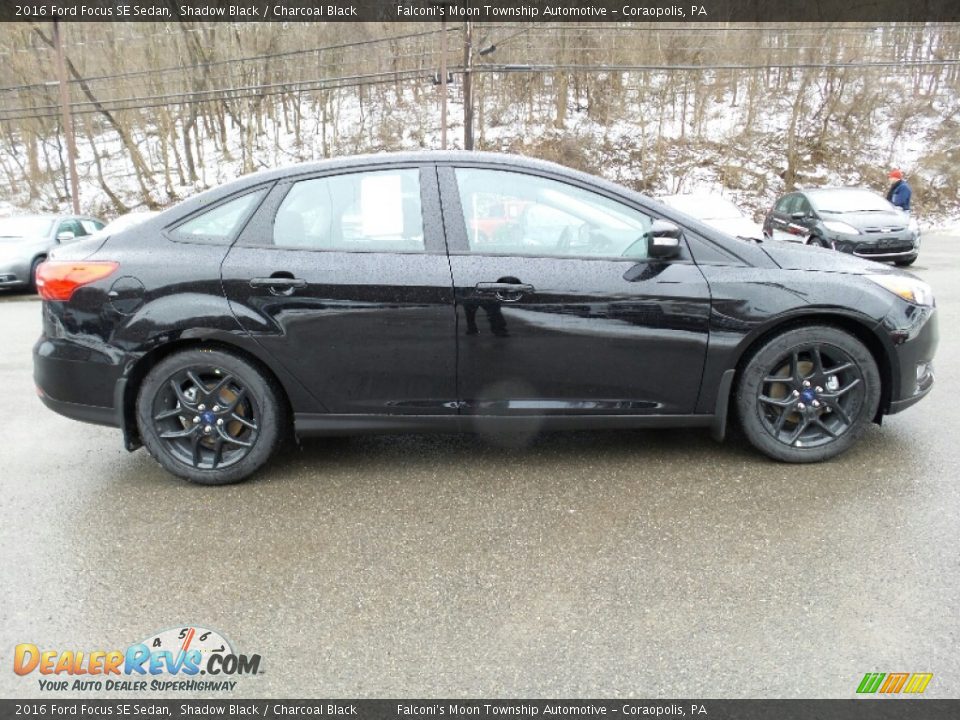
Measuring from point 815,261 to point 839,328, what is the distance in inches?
14.4

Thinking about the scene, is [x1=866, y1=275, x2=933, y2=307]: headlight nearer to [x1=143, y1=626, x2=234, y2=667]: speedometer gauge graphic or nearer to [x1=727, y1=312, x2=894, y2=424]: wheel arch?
[x1=727, y1=312, x2=894, y2=424]: wheel arch

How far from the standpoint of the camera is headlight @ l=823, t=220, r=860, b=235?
1188cm

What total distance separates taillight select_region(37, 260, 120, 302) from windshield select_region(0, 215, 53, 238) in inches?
444

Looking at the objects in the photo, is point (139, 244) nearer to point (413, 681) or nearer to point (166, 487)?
point (166, 487)

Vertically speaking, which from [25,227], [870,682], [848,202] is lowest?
[25,227]

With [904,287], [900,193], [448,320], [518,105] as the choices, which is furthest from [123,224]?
[518,105]

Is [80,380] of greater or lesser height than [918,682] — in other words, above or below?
above

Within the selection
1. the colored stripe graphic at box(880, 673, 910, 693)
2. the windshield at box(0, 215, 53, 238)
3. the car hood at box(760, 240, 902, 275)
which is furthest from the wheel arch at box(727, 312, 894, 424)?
the windshield at box(0, 215, 53, 238)

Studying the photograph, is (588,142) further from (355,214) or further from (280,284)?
(280,284)

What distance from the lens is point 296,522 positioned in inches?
124

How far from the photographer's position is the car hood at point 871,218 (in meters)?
12.0

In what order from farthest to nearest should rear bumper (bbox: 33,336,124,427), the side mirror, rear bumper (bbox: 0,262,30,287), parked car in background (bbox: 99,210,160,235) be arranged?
rear bumper (bbox: 0,262,30,287)
parked car in background (bbox: 99,210,160,235)
rear bumper (bbox: 33,336,124,427)
the side mirror

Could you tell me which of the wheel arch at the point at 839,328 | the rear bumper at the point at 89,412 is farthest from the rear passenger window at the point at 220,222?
the wheel arch at the point at 839,328

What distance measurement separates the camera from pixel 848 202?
12.8 meters
